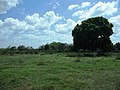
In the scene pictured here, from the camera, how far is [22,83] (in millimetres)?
14320

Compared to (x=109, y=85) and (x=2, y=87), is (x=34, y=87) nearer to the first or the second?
(x=2, y=87)

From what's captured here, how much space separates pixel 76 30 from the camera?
56406mm

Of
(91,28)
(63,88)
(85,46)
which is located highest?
(91,28)

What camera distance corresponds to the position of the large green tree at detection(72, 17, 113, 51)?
→ 5250 cm

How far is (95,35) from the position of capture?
52.4 meters

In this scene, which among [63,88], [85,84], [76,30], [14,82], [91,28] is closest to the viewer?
[63,88]

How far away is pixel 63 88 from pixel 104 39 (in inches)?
1630

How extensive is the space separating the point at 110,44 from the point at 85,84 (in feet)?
135

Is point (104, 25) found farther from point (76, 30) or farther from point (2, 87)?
point (2, 87)

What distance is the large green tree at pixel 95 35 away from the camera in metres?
52.5

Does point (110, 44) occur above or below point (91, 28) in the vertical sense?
below

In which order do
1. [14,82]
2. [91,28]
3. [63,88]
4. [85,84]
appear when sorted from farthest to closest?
1. [91,28]
2. [14,82]
3. [85,84]
4. [63,88]

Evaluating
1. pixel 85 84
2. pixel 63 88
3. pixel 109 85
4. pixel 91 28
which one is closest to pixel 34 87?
pixel 63 88

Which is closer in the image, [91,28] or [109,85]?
[109,85]
